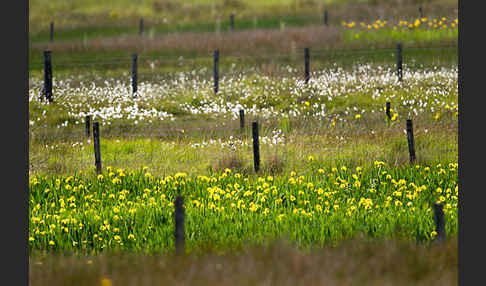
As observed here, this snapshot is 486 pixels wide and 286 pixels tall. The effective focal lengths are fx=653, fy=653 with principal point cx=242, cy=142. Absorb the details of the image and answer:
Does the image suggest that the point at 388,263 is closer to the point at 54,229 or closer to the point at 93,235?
the point at 93,235

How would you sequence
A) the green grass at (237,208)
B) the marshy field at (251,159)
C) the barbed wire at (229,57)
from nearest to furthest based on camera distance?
the marshy field at (251,159) < the green grass at (237,208) < the barbed wire at (229,57)

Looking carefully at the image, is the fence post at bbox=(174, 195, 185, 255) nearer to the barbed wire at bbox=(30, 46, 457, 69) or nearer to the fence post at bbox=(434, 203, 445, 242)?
the fence post at bbox=(434, 203, 445, 242)

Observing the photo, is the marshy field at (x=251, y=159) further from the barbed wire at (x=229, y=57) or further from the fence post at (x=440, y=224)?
the barbed wire at (x=229, y=57)

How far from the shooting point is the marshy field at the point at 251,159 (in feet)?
24.4

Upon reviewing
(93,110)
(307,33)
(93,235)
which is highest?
(307,33)

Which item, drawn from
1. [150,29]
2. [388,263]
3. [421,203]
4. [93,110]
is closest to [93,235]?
[388,263]

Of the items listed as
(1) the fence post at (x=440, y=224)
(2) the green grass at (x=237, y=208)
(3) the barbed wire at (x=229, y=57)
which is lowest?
(2) the green grass at (x=237, y=208)

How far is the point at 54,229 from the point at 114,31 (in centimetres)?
3862

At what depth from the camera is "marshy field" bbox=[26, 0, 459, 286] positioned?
292 inches

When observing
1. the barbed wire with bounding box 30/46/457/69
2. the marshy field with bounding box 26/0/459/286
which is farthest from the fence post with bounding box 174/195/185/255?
the barbed wire with bounding box 30/46/457/69

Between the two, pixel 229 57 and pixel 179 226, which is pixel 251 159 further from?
pixel 229 57

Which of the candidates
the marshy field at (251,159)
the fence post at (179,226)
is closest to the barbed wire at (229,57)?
the marshy field at (251,159)

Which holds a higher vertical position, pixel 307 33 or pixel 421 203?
pixel 307 33

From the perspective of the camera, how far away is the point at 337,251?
26.0 ft
